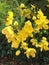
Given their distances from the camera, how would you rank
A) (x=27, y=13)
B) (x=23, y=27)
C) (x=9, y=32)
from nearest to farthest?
(x=9, y=32)
(x=23, y=27)
(x=27, y=13)

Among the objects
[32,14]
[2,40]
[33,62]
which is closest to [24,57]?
[33,62]

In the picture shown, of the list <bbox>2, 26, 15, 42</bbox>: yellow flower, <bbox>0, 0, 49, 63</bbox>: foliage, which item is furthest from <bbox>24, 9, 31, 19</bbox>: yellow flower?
<bbox>2, 26, 15, 42</bbox>: yellow flower

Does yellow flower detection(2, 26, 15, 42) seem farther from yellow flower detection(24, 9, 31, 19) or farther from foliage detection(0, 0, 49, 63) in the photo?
yellow flower detection(24, 9, 31, 19)

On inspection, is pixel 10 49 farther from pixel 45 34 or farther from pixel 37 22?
pixel 37 22

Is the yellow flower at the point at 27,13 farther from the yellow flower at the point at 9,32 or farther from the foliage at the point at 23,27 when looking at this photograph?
the yellow flower at the point at 9,32

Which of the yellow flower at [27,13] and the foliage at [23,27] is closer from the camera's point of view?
the foliage at [23,27]

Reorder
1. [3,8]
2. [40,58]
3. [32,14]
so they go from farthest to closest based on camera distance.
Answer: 1. [40,58]
2. [32,14]
3. [3,8]

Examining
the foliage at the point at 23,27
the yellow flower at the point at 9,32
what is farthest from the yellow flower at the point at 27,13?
the yellow flower at the point at 9,32

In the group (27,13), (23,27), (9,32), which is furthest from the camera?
(27,13)

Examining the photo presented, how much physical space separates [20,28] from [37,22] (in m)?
0.16

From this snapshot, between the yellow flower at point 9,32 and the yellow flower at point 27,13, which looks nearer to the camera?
the yellow flower at point 9,32

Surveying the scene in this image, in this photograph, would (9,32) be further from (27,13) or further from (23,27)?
(27,13)

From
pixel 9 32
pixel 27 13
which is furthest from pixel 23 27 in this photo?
pixel 27 13

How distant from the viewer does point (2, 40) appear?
301 centimetres
